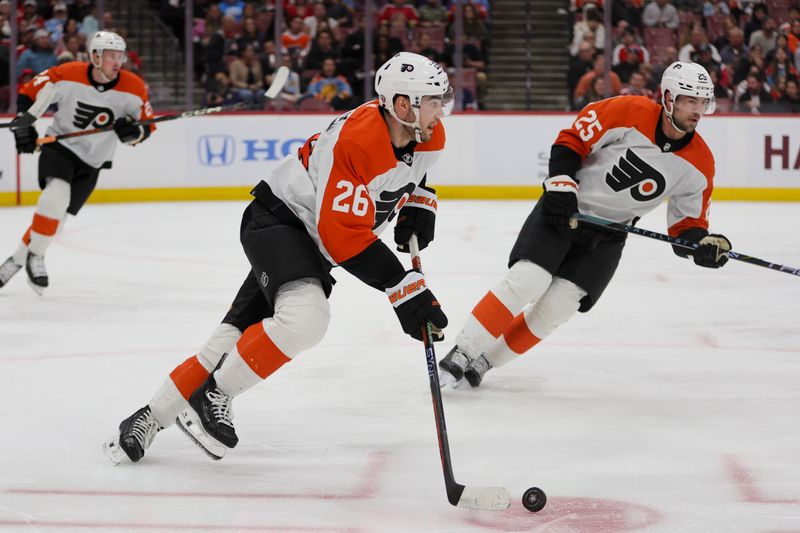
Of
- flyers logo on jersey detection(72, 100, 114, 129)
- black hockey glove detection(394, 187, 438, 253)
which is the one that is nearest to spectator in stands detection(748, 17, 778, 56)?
flyers logo on jersey detection(72, 100, 114, 129)

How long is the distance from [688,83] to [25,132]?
3319mm

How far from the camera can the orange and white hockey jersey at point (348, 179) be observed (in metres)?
2.49

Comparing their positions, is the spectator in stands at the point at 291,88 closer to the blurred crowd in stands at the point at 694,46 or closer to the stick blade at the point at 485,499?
the blurred crowd in stands at the point at 694,46

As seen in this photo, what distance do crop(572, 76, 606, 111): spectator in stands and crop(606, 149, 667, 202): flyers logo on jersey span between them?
6267mm

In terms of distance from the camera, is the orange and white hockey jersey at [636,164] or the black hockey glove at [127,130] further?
the black hockey glove at [127,130]

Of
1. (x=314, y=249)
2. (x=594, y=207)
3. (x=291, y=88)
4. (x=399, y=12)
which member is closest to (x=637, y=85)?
(x=399, y=12)

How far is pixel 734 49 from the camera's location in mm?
9656

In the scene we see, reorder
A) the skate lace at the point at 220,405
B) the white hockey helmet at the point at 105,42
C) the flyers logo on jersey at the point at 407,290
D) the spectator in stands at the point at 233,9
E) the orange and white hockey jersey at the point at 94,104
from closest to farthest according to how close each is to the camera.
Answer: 1. the flyers logo on jersey at the point at 407,290
2. the skate lace at the point at 220,405
3. the white hockey helmet at the point at 105,42
4. the orange and white hockey jersey at the point at 94,104
5. the spectator in stands at the point at 233,9

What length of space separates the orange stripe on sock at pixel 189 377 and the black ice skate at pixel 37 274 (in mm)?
2748

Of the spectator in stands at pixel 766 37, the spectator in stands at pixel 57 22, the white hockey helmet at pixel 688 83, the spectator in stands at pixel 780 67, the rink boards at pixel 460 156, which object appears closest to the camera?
the white hockey helmet at pixel 688 83

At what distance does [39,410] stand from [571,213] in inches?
65.0

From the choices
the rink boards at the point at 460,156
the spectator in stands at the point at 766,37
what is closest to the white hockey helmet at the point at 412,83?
the rink boards at the point at 460,156

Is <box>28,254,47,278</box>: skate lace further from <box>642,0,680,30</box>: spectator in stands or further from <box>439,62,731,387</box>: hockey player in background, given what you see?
<box>642,0,680,30</box>: spectator in stands

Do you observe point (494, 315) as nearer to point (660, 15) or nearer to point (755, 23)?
point (660, 15)
